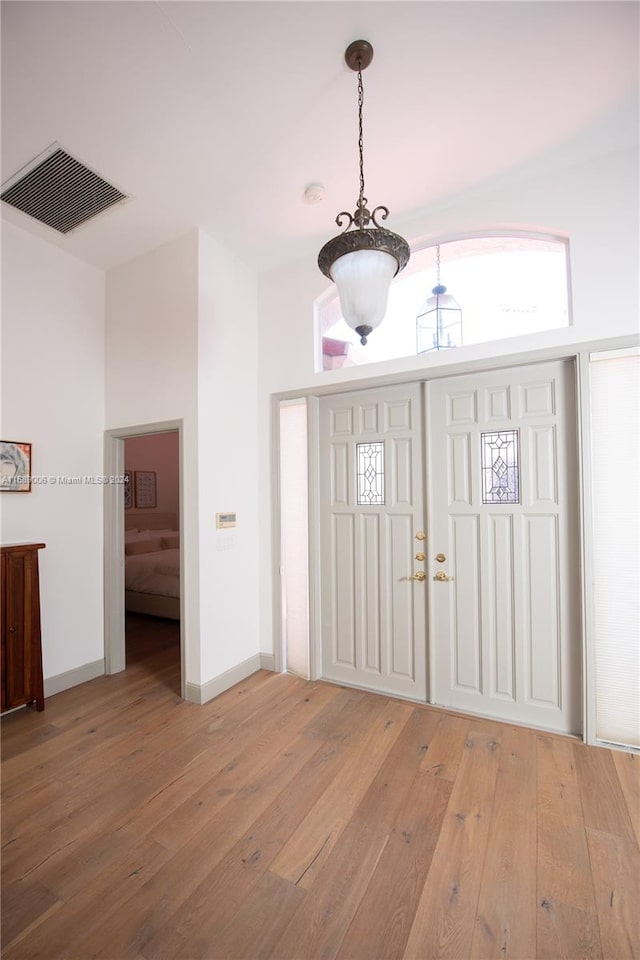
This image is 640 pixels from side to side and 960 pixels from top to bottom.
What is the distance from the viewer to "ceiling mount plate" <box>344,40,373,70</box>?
1750 mm

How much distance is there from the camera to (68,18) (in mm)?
1652

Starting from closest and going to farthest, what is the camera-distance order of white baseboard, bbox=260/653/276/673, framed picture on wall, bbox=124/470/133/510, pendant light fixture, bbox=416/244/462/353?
pendant light fixture, bbox=416/244/462/353
white baseboard, bbox=260/653/276/673
framed picture on wall, bbox=124/470/133/510

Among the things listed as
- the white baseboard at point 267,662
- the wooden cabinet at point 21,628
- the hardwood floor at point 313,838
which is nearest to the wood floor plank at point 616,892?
the hardwood floor at point 313,838

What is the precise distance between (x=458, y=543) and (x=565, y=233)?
2.01m

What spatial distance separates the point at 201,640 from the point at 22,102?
318 centimetres

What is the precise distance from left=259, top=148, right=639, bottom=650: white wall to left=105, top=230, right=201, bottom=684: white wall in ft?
2.81

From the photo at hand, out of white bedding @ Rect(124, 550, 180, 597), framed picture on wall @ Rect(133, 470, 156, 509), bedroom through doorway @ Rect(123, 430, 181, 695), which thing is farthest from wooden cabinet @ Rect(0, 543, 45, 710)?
framed picture on wall @ Rect(133, 470, 156, 509)

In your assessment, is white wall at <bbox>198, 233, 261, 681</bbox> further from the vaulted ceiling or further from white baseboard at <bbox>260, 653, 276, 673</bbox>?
the vaulted ceiling

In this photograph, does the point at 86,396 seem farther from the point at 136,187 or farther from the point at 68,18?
the point at 68,18

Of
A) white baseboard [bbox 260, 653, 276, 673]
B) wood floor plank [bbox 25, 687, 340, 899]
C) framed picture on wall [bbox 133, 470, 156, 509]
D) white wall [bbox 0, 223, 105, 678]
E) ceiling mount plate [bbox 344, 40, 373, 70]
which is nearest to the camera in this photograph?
wood floor plank [bbox 25, 687, 340, 899]

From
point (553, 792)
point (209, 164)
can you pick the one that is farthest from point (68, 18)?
point (553, 792)

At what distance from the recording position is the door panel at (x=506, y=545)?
2.43m

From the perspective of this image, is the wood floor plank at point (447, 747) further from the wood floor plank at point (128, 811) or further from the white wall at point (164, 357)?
the white wall at point (164, 357)

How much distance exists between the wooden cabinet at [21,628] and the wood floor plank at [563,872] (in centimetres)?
299
